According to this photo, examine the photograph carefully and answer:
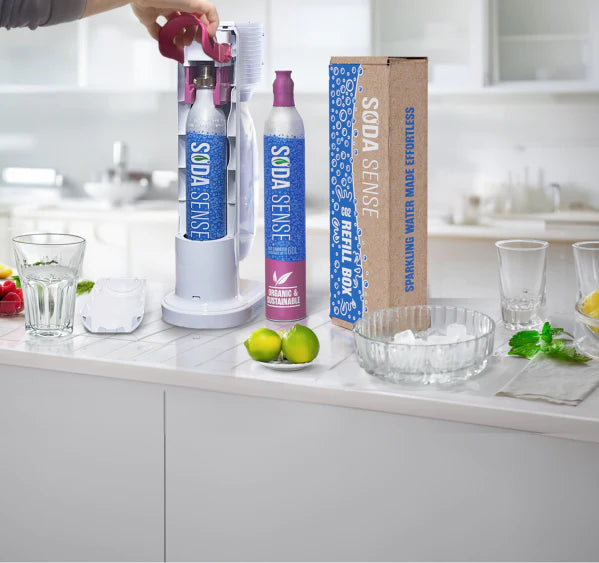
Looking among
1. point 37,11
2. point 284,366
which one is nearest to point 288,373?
point 284,366

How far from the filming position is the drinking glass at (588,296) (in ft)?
3.51

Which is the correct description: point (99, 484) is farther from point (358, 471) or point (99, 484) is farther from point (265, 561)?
point (358, 471)

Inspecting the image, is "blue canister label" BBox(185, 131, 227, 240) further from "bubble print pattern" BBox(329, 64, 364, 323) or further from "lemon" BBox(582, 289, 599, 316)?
"lemon" BBox(582, 289, 599, 316)

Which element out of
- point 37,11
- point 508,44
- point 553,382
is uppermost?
point 508,44

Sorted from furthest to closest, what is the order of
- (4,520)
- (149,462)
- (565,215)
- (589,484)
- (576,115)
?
(576,115) → (565,215) → (4,520) → (149,462) → (589,484)

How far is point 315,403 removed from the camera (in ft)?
3.38

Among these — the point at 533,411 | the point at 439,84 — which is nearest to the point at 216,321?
the point at 533,411

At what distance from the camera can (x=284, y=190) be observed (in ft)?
4.07

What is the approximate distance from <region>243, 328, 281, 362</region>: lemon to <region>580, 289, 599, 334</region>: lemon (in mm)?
390

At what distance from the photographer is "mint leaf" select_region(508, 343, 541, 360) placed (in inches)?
44.0

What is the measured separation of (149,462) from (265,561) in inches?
7.9

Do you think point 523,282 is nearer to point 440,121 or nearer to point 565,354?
point 565,354

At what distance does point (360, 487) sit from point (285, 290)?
362mm

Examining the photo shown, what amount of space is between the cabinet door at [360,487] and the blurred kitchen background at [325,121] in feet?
7.83
